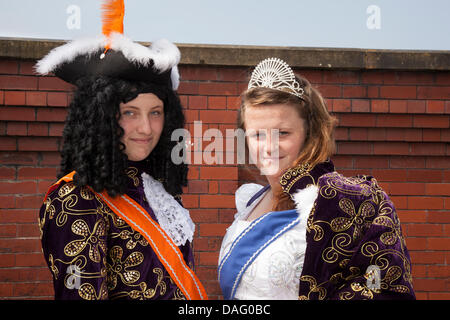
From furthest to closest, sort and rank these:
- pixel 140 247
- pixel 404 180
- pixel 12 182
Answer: pixel 404 180
pixel 12 182
pixel 140 247

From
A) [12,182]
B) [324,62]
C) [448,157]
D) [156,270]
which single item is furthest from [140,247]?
[448,157]

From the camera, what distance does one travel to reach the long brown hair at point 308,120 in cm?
193

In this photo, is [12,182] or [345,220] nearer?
[345,220]

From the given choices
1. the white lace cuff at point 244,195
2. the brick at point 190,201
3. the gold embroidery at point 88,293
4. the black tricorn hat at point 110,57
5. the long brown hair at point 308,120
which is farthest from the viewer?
the brick at point 190,201

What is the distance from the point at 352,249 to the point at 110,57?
126cm

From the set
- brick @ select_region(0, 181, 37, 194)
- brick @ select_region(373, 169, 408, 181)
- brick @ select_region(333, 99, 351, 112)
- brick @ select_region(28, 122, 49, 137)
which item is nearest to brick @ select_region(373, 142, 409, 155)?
brick @ select_region(373, 169, 408, 181)

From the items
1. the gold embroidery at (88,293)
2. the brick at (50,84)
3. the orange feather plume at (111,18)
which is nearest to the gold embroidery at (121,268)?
the gold embroidery at (88,293)

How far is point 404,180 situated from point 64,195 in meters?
2.65

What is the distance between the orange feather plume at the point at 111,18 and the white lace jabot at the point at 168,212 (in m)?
0.67

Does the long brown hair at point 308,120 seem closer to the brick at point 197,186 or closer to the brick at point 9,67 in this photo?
the brick at point 197,186

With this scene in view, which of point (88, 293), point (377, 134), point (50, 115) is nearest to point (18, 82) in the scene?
point (50, 115)

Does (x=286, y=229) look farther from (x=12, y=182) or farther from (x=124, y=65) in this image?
(x=12, y=182)

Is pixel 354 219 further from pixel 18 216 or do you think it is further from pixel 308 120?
pixel 18 216

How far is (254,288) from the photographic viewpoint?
1.86 meters
